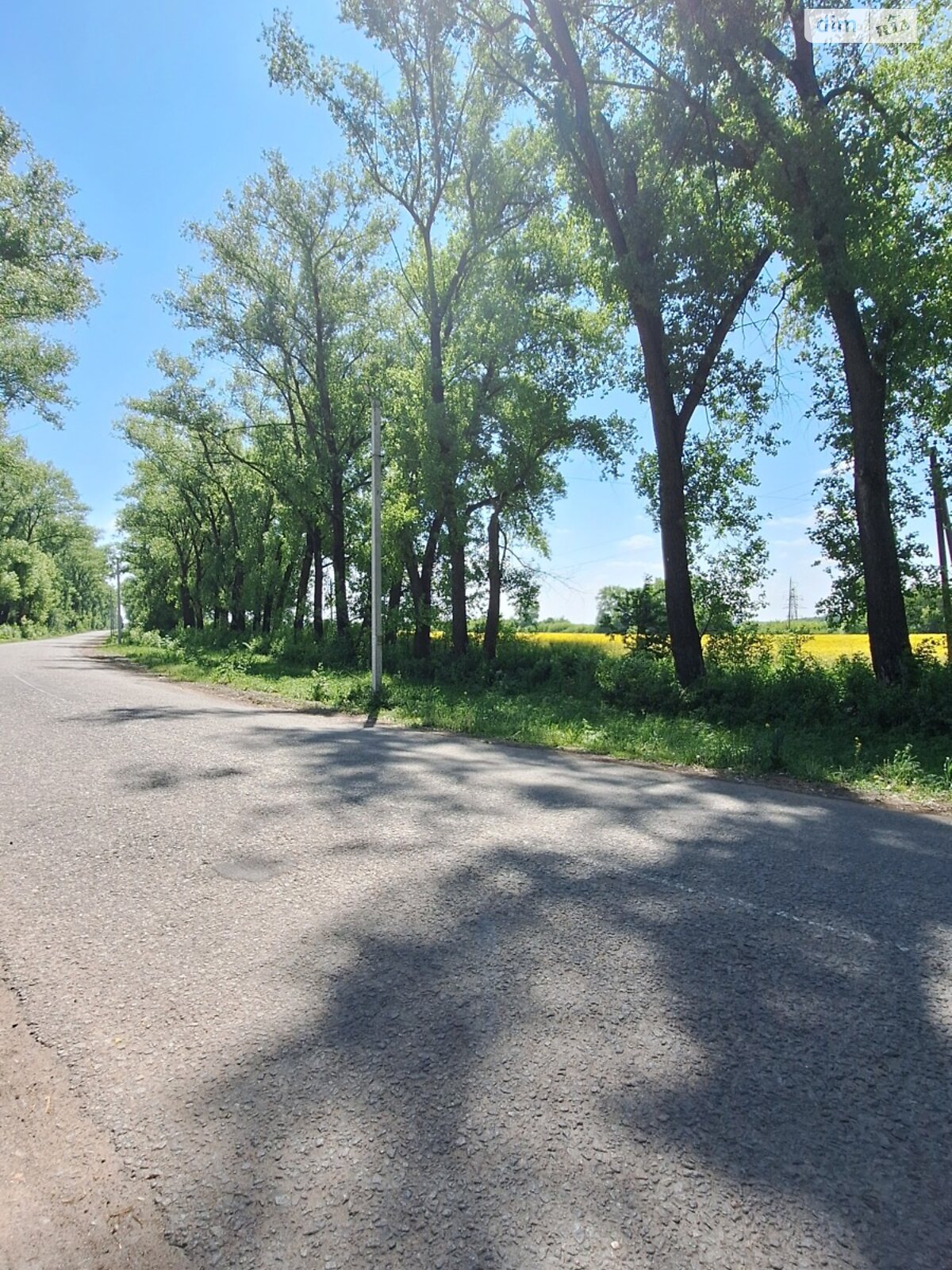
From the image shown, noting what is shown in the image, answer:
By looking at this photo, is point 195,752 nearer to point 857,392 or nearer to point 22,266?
point 857,392

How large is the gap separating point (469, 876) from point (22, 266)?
81.6 feet

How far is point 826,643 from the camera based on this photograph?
3009 cm

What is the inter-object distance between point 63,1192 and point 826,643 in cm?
3285

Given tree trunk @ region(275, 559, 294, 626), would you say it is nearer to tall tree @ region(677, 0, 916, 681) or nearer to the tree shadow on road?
tall tree @ region(677, 0, 916, 681)

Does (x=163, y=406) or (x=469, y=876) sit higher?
(x=163, y=406)

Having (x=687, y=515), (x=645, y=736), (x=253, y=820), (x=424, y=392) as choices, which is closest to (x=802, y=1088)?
(x=253, y=820)

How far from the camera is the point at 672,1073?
7.49 feet

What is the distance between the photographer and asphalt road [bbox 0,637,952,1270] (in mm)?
1748

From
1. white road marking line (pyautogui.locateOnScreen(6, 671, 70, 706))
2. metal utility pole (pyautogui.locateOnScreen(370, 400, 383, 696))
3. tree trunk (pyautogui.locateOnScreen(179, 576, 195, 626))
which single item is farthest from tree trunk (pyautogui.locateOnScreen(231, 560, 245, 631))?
metal utility pole (pyautogui.locateOnScreen(370, 400, 383, 696))

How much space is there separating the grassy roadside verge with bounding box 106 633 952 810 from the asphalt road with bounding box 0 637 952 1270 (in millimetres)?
2856

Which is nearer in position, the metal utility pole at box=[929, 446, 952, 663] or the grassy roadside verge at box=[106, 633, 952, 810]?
the grassy roadside verge at box=[106, 633, 952, 810]

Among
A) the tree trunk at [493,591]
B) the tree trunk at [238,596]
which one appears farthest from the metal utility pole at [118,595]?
the tree trunk at [493,591]

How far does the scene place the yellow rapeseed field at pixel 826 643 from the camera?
42.8ft

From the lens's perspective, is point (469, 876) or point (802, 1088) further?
point (469, 876)
